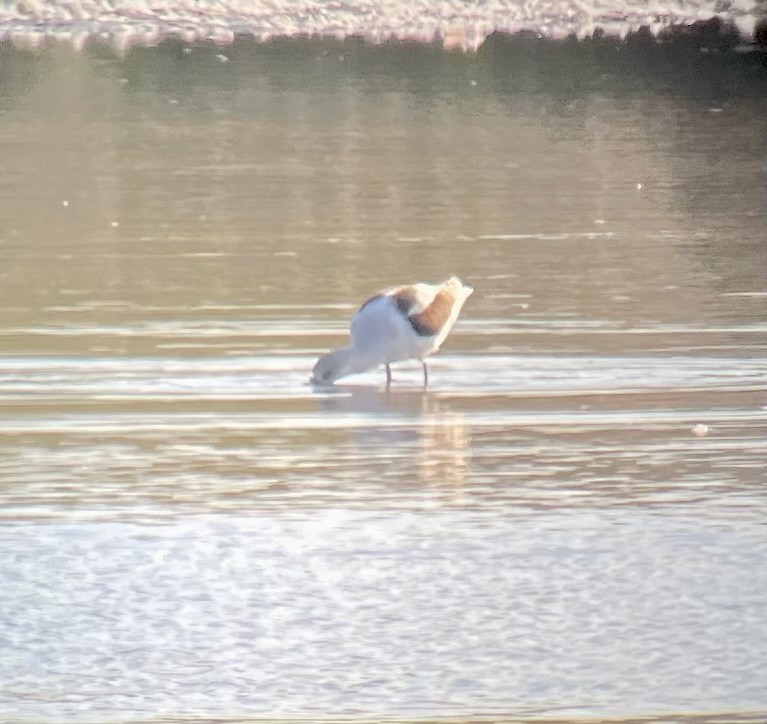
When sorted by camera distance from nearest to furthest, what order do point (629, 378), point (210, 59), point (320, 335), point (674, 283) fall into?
point (629, 378) → point (320, 335) → point (674, 283) → point (210, 59)

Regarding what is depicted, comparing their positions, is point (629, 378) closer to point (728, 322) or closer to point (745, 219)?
point (728, 322)

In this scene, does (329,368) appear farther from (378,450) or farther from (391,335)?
(378,450)

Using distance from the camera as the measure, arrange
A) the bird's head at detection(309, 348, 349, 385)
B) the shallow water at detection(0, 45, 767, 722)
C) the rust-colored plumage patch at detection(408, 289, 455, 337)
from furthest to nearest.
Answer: the rust-colored plumage patch at detection(408, 289, 455, 337)
the bird's head at detection(309, 348, 349, 385)
the shallow water at detection(0, 45, 767, 722)

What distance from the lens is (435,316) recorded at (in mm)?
9820

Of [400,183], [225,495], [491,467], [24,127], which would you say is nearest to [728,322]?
[491,467]

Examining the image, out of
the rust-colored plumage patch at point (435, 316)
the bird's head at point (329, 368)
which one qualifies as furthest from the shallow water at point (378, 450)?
the rust-colored plumage patch at point (435, 316)

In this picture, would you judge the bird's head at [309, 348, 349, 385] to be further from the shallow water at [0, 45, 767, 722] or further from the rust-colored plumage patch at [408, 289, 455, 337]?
the rust-colored plumage patch at [408, 289, 455, 337]

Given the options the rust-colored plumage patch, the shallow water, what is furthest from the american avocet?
the shallow water

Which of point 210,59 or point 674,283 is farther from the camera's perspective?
point 210,59

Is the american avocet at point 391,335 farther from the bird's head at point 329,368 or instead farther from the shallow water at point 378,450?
the shallow water at point 378,450

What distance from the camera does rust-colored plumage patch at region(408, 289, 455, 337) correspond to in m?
9.70

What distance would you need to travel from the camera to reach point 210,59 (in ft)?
94.6

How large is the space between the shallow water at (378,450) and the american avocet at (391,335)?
138 millimetres

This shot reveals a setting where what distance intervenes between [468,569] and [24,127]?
15411mm
